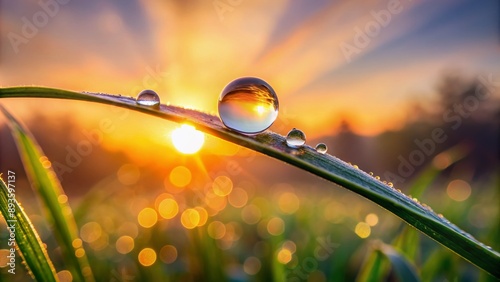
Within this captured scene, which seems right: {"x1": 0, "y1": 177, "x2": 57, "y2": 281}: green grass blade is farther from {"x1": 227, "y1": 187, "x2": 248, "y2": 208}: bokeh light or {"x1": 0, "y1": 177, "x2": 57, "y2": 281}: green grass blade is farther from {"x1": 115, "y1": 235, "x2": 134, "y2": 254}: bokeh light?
{"x1": 227, "y1": 187, "x2": 248, "y2": 208}: bokeh light

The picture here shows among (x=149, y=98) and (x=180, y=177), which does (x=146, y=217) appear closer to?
(x=180, y=177)

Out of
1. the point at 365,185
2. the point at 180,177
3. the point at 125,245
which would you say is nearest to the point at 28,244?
the point at 365,185

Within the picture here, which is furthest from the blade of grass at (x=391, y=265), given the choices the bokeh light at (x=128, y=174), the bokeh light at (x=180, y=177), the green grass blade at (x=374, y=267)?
the bokeh light at (x=180, y=177)

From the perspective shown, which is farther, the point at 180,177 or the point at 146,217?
the point at 146,217

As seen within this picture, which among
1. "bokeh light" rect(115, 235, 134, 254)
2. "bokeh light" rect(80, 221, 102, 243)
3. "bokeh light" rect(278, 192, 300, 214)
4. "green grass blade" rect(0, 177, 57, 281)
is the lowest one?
"green grass blade" rect(0, 177, 57, 281)

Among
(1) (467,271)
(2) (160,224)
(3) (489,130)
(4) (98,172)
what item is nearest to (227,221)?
(2) (160,224)

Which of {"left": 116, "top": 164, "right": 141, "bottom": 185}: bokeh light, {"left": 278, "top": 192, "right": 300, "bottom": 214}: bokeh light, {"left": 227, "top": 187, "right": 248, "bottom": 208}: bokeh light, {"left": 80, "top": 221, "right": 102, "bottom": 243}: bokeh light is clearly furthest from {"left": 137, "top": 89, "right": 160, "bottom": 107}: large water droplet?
{"left": 227, "top": 187, "right": 248, "bottom": 208}: bokeh light

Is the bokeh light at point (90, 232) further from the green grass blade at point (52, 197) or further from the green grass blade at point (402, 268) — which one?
the green grass blade at point (402, 268)
